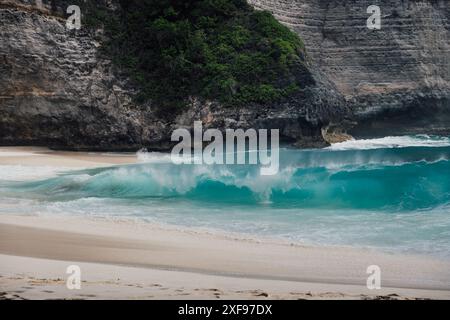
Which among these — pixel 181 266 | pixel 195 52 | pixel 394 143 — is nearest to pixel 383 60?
pixel 394 143

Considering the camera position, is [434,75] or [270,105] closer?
[270,105]

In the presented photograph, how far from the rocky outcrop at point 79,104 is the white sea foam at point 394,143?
111 inches

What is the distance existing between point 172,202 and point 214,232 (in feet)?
12.4

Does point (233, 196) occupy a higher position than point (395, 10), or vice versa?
point (395, 10)

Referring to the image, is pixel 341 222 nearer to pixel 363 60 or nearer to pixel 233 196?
pixel 233 196

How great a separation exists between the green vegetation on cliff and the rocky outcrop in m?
0.54

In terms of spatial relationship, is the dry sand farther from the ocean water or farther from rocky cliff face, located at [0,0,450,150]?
rocky cliff face, located at [0,0,450,150]

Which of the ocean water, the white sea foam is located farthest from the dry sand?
the white sea foam

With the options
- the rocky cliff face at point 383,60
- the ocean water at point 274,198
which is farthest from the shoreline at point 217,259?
the rocky cliff face at point 383,60

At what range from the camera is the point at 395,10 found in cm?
3653

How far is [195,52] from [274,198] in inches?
493

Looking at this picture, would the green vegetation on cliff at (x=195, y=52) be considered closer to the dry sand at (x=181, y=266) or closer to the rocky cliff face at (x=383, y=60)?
the rocky cliff face at (x=383, y=60)
